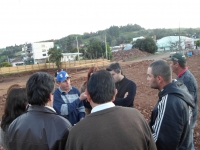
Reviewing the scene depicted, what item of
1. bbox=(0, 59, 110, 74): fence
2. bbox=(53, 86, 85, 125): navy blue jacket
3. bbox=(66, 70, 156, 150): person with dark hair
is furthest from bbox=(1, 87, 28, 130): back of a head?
bbox=(0, 59, 110, 74): fence

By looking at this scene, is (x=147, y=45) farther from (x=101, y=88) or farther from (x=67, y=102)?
(x=101, y=88)

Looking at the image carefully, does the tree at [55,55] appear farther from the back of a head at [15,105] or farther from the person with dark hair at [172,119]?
the person with dark hair at [172,119]

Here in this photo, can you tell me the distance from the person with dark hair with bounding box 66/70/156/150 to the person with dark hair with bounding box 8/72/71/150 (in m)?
0.25

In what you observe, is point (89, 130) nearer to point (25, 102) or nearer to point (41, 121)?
point (41, 121)

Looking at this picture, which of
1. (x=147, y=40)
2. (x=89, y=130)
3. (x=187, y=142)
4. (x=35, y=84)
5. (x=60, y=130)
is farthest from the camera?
(x=147, y=40)

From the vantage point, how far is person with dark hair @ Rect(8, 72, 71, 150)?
5.94 ft

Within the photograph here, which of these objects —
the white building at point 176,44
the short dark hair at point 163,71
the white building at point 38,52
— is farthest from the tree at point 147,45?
the short dark hair at point 163,71

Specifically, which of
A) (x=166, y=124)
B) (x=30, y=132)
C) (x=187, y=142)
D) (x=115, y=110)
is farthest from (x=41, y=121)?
(x=187, y=142)

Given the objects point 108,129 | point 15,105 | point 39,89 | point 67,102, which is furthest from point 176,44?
point 108,129

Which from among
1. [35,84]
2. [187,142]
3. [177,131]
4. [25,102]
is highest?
[35,84]

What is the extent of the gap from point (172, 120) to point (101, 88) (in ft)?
2.77

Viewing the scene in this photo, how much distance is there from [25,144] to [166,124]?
129cm

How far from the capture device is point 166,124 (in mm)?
2098

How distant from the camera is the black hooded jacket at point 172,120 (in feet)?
6.87
